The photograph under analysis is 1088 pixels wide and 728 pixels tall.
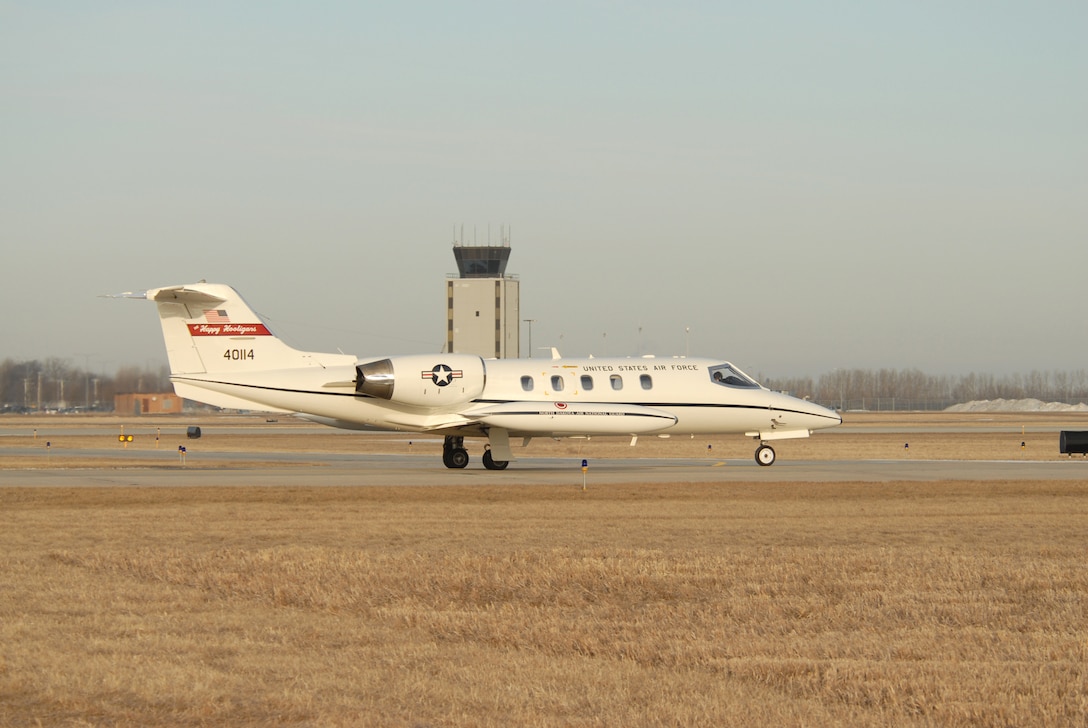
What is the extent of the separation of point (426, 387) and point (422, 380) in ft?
0.76

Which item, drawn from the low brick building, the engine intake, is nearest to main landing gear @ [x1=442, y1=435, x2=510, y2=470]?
the engine intake

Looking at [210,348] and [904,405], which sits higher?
[210,348]

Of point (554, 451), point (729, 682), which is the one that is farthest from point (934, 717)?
point (554, 451)

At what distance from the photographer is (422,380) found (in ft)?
105

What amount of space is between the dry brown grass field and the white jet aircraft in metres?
11.6

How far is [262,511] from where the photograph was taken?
21203mm

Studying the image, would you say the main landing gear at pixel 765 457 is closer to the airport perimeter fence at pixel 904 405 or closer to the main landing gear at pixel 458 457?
the main landing gear at pixel 458 457

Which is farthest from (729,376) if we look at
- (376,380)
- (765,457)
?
(376,380)

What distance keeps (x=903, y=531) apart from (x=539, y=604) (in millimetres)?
8363

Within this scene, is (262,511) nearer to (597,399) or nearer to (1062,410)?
(597,399)

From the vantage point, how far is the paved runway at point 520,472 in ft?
93.9

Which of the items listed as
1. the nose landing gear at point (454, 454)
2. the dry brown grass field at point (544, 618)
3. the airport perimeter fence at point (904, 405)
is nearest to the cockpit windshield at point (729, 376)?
the nose landing gear at point (454, 454)

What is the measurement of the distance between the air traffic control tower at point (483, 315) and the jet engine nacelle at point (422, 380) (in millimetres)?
66211

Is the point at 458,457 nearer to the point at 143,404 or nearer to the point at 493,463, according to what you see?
the point at 493,463
